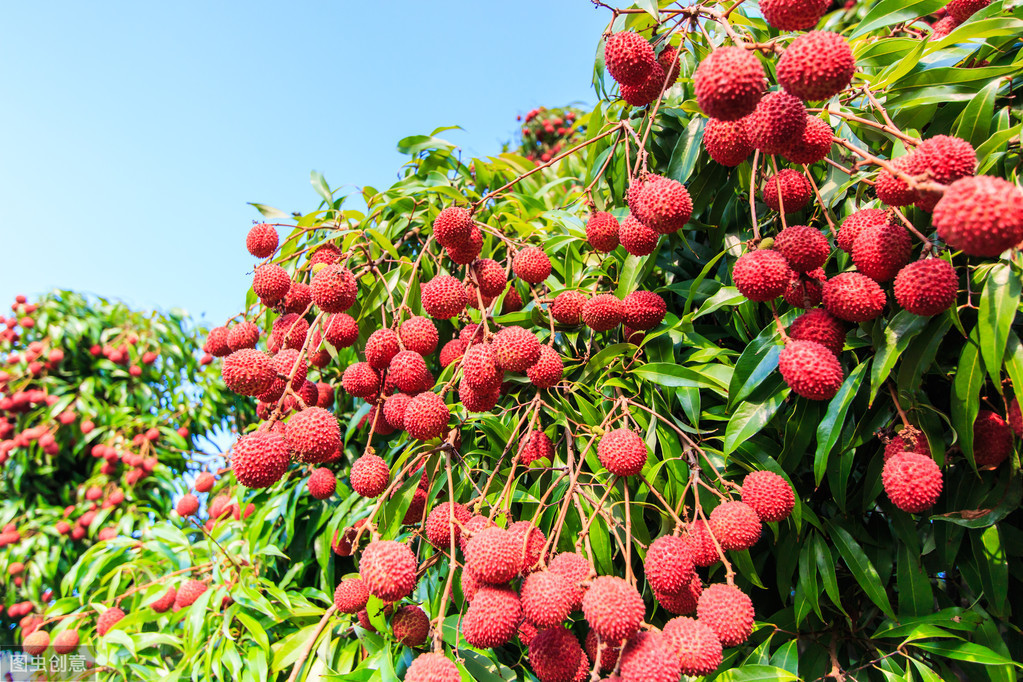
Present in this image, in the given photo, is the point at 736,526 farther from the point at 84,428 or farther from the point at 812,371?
the point at 84,428

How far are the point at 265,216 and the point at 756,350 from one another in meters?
1.35

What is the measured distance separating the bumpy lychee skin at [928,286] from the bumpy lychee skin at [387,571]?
34.6 inches

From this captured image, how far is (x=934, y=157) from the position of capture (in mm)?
839

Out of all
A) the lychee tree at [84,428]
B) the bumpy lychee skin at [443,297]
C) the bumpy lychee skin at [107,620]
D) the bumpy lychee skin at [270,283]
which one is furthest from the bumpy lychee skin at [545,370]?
the lychee tree at [84,428]

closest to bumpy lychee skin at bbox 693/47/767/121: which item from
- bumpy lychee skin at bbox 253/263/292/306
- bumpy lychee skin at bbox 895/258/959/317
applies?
bumpy lychee skin at bbox 895/258/959/317

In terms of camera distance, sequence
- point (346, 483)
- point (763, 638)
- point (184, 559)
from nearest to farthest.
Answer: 1. point (763, 638)
2. point (346, 483)
3. point (184, 559)

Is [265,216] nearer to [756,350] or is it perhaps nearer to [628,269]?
[628,269]

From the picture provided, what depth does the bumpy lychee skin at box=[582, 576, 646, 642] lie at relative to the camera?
83 centimetres

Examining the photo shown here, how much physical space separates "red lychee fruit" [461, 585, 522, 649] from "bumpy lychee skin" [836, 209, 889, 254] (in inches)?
31.6

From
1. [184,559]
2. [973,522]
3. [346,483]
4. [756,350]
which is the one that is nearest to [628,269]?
[756,350]

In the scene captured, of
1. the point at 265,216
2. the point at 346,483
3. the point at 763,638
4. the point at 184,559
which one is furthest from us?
the point at 184,559

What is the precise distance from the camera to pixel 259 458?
107 cm

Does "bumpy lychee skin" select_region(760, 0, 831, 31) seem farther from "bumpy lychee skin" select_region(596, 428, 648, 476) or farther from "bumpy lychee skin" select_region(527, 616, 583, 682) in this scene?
"bumpy lychee skin" select_region(527, 616, 583, 682)

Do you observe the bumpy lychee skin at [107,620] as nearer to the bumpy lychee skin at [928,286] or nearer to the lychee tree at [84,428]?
the lychee tree at [84,428]
